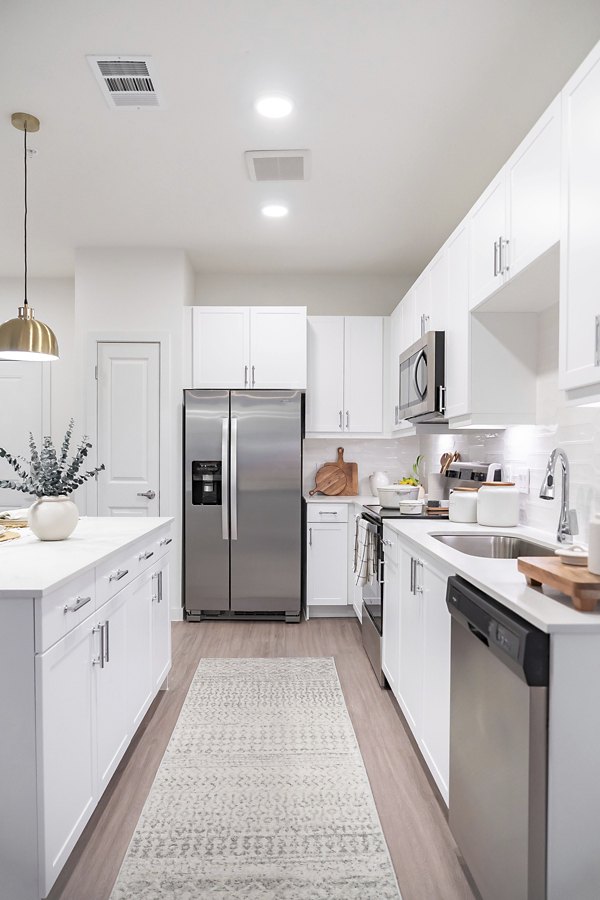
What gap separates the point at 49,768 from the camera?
4.87 ft

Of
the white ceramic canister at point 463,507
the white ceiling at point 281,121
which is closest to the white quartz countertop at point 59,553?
the white ceramic canister at point 463,507

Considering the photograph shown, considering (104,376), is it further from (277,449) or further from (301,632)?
(301,632)

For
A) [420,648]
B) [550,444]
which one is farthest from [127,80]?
[420,648]

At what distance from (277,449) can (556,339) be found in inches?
90.4

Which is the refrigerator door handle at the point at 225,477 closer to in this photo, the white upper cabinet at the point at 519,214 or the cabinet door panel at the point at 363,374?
the cabinet door panel at the point at 363,374

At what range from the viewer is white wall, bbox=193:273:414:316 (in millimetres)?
4855

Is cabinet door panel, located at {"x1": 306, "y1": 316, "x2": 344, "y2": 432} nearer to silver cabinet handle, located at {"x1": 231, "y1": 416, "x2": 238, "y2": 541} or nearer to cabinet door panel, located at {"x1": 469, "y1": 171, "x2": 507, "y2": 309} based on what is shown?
silver cabinet handle, located at {"x1": 231, "y1": 416, "x2": 238, "y2": 541}

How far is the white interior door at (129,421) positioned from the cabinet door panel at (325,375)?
3.87 feet

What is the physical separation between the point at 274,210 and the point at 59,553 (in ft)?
8.23

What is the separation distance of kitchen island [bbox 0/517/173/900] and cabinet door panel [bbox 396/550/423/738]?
112 cm

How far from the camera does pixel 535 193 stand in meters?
1.87

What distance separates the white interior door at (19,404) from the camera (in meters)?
4.92

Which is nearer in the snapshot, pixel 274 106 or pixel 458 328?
pixel 274 106

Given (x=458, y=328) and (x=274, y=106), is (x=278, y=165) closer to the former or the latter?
(x=274, y=106)
